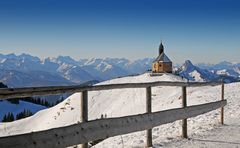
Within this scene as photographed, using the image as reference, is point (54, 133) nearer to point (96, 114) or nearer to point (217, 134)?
point (217, 134)

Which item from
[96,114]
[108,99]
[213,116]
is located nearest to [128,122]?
[213,116]

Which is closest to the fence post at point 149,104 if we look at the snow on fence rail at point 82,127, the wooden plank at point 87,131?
the snow on fence rail at point 82,127

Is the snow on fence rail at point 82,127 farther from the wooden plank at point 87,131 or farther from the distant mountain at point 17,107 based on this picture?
the distant mountain at point 17,107

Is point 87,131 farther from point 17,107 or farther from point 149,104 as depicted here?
point 17,107

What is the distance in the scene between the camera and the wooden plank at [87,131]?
646 centimetres

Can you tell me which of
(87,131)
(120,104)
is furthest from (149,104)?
(120,104)

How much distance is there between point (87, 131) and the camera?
796 cm

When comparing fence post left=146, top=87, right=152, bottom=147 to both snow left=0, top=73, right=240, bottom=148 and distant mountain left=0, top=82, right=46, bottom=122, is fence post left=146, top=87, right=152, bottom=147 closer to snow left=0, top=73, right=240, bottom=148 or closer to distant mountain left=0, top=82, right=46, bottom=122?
snow left=0, top=73, right=240, bottom=148

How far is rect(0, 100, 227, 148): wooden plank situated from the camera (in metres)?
6.46

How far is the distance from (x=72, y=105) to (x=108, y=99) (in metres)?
5.94

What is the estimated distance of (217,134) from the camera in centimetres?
1280

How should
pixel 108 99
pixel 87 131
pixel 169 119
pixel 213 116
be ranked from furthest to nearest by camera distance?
1. pixel 108 99
2. pixel 213 116
3. pixel 169 119
4. pixel 87 131

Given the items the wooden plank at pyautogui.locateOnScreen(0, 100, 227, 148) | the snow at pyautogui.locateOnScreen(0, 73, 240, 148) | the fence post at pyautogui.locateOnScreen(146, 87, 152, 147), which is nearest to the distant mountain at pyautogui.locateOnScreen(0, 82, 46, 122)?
the snow at pyautogui.locateOnScreen(0, 73, 240, 148)

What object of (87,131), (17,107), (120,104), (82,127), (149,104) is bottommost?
(17,107)
